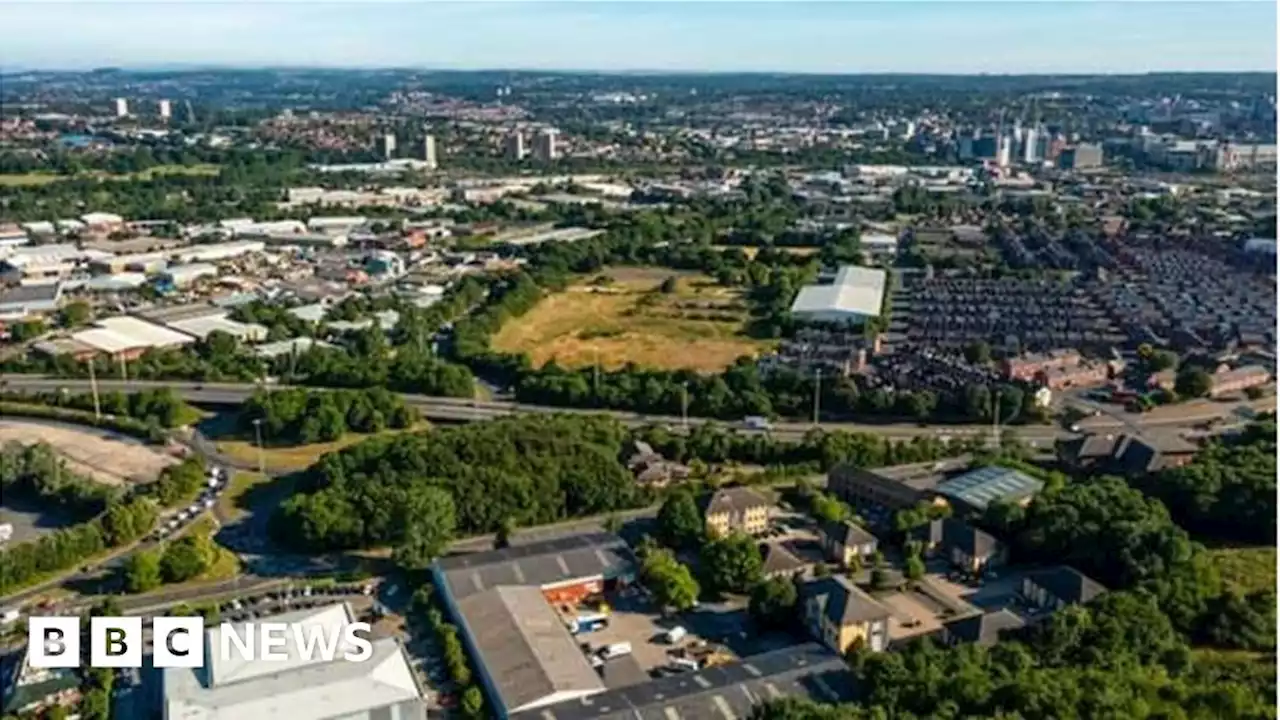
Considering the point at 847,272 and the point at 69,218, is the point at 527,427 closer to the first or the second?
the point at 847,272

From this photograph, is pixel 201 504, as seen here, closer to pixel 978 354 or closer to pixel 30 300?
pixel 978 354

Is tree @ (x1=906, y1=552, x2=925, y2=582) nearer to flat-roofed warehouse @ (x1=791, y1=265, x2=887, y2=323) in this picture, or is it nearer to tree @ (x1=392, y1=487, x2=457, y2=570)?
tree @ (x1=392, y1=487, x2=457, y2=570)

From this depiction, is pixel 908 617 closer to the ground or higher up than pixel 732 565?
closer to the ground

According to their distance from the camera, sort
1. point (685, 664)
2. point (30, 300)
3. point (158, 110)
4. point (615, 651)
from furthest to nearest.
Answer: point (158, 110) → point (30, 300) → point (615, 651) → point (685, 664)

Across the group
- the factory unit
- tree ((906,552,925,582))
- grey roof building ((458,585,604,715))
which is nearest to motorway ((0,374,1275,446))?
tree ((906,552,925,582))

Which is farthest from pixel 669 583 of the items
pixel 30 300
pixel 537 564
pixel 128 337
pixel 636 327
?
pixel 30 300

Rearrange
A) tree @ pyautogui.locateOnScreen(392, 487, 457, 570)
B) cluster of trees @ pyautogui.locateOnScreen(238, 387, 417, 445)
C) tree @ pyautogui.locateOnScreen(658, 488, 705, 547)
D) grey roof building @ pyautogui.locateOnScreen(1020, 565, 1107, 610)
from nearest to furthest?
grey roof building @ pyautogui.locateOnScreen(1020, 565, 1107, 610)
tree @ pyautogui.locateOnScreen(392, 487, 457, 570)
tree @ pyautogui.locateOnScreen(658, 488, 705, 547)
cluster of trees @ pyautogui.locateOnScreen(238, 387, 417, 445)

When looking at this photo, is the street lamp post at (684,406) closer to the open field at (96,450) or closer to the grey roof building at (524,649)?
the grey roof building at (524,649)
